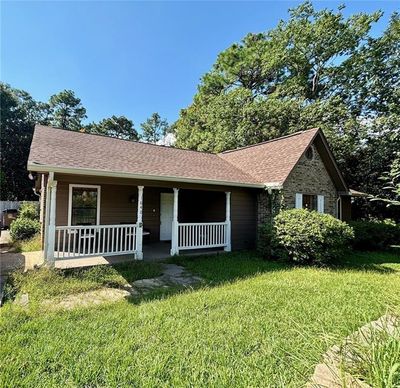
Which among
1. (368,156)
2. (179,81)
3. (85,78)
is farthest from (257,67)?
(85,78)

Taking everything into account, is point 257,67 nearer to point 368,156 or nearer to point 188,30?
point 188,30

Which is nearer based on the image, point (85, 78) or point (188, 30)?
point (188, 30)

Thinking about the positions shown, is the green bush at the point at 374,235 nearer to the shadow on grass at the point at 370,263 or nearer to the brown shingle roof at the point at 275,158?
the shadow on grass at the point at 370,263

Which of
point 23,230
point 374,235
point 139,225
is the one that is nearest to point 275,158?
point 374,235

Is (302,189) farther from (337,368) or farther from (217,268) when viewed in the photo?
(337,368)

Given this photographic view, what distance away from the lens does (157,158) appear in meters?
10.3

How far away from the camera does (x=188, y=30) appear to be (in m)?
14.5

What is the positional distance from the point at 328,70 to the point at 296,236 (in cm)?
1891

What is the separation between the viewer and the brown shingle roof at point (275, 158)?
10.3m

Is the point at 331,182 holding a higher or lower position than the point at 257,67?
lower

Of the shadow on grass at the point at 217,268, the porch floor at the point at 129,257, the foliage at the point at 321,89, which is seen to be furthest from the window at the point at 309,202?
the foliage at the point at 321,89

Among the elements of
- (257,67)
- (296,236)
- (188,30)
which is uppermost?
(257,67)

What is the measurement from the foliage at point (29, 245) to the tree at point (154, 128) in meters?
31.2

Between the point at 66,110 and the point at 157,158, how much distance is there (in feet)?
90.0
